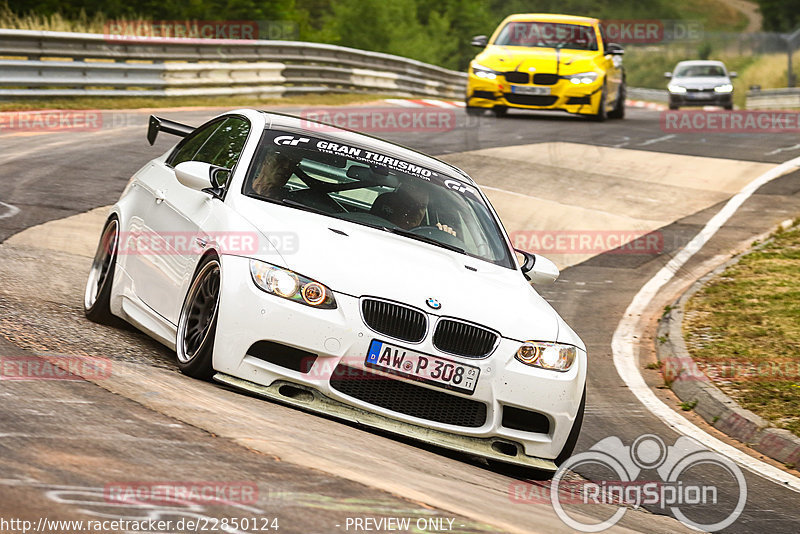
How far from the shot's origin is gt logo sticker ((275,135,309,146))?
7.13m

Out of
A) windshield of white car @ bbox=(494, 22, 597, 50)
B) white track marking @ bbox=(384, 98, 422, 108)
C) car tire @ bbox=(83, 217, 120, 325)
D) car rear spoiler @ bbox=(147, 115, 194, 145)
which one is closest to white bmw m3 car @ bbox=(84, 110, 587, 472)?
car tire @ bbox=(83, 217, 120, 325)

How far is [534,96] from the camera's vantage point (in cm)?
2175

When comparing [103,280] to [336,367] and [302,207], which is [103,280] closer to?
[302,207]

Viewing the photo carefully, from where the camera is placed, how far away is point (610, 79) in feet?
76.6

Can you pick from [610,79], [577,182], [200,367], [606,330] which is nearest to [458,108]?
[610,79]

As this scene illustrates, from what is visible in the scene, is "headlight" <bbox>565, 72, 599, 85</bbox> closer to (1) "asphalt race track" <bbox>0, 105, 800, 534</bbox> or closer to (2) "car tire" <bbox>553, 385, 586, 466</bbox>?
(1) "asphalt race track" <bbox>0, 105, 800, 534</bbox>

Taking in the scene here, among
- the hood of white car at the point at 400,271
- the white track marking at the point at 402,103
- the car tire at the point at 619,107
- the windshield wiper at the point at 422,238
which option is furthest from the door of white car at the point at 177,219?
the white track marking at the point at 402,103

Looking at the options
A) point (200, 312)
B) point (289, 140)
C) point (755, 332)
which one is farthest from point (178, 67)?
point (200, 312)

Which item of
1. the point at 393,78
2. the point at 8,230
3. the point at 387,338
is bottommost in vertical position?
the point at 393,78

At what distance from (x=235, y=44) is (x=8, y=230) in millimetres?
15423

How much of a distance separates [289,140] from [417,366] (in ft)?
7.00

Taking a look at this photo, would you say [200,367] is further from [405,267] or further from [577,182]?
[577,182]

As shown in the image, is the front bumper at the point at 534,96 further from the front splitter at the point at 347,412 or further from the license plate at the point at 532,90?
the front splitter at the point at 347,412

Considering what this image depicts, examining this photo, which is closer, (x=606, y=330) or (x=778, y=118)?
(x=606, y=330)
